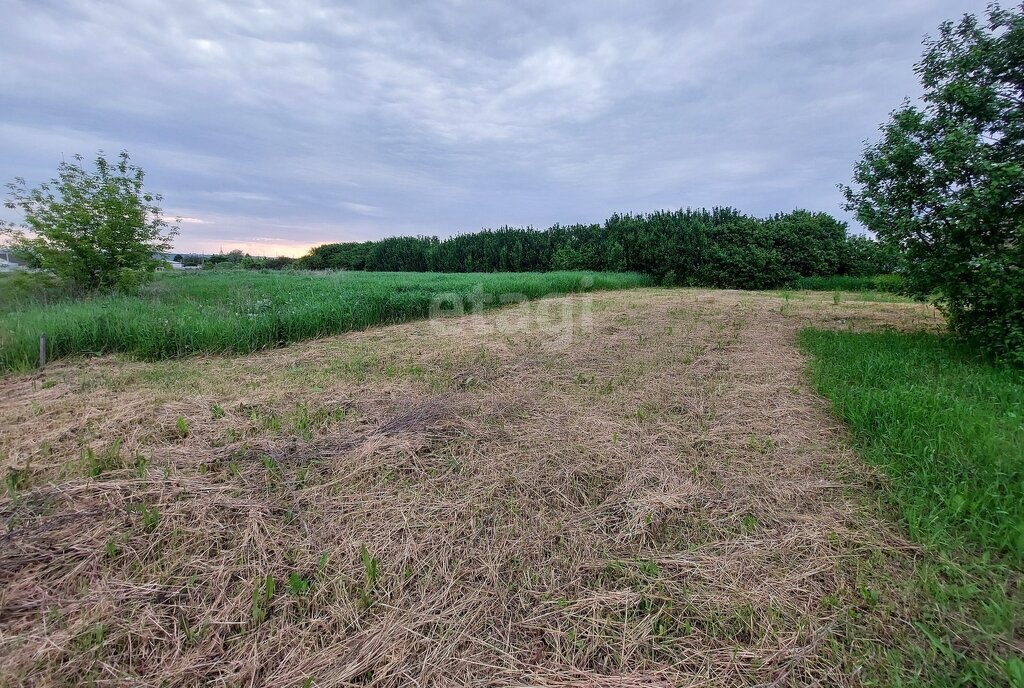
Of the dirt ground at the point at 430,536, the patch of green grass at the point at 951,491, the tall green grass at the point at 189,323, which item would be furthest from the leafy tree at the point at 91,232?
the patch of green grass at the point at 951,491

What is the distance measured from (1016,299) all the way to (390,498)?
20.7ft

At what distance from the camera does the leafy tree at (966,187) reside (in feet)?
14.3

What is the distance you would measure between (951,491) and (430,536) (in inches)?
114

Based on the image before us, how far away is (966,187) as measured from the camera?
466 centimetres

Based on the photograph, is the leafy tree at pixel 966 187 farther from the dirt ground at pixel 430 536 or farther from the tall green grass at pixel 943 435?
the dirt ground at pixel 430 536

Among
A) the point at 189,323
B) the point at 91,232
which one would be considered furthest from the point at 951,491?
the point at 91,232

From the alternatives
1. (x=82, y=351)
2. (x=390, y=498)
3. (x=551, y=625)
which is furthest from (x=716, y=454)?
(x=82, y=351)

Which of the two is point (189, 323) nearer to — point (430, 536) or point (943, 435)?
point (430, 536)

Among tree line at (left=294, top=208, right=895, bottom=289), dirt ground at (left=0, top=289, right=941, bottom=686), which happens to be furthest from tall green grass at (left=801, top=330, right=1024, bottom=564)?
tree line at (left=294, top=208, right=895, bottom=289)

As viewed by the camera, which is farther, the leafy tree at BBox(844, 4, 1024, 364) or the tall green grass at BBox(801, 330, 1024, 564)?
the leafy tree at BBox(844, 4, 1024, 364)

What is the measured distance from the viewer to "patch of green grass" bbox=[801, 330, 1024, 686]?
151 centimetres

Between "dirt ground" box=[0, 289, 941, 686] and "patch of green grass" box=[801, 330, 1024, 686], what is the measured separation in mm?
150

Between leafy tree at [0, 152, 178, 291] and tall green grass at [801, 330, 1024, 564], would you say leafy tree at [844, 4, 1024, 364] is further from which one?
leafy tree at [0, 152, 178, 291]

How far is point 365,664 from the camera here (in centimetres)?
153
